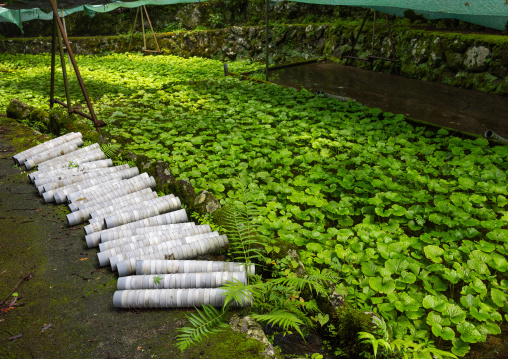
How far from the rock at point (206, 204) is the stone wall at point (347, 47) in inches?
292

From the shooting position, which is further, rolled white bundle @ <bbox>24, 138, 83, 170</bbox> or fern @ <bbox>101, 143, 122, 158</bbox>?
fern @ <bbox>101, 143, 122, 158</bbox>

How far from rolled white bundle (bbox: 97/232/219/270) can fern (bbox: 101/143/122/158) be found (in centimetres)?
233

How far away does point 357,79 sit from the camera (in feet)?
29.7

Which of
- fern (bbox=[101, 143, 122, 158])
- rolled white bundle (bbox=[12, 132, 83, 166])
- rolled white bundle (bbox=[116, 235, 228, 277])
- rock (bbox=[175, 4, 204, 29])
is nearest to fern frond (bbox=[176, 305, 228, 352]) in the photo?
rolled white bundle (bbox=[116, 235, 228, 277])

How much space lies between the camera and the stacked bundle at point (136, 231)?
7.74ft

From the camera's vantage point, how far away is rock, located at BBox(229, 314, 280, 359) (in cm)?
202

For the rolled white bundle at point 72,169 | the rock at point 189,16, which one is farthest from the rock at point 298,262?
the rock at point 189,16

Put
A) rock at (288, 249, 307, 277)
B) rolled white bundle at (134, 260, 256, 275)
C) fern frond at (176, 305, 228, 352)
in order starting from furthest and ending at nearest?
1. rock at (288, 249, 307, 277)
2. rolled white bundle at (134, 260, 256, 275)
3. fern frond at (176, 305, 228, 352)

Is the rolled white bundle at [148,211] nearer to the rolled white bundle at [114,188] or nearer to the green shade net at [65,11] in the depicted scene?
the rolled white bundle at [114,188]

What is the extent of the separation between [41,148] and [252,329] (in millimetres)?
4245

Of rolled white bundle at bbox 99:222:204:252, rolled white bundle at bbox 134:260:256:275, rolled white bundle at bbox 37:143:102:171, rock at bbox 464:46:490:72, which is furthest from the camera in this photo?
rock at bbox 464:46:490:72

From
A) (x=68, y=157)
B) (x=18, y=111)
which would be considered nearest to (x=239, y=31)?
(x=18, y=111)

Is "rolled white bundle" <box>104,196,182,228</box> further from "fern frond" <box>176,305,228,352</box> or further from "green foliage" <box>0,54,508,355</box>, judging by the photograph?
"fern frond" <box>176,305,228,352</box>

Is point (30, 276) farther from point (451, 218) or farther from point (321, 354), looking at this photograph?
point (451, 218)
